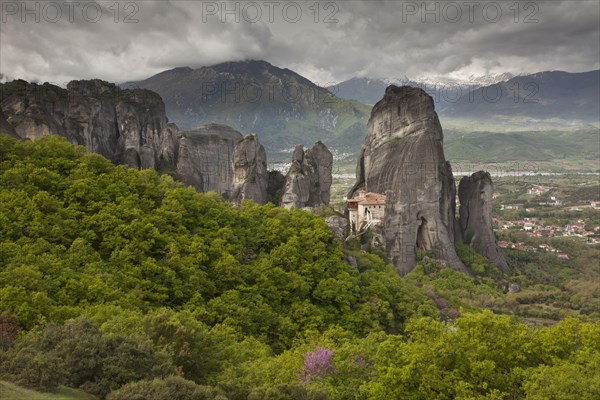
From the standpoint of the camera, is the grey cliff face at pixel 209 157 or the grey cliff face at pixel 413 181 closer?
the grey cliff face at pixel 209 157

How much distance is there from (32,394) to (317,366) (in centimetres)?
1113

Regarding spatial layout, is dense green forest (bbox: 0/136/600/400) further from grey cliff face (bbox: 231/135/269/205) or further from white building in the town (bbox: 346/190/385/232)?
grey cliff face (bbox: 231/135/269/205)

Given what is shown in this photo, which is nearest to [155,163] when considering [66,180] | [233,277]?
[66,180]

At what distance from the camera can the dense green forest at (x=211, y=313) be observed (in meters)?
17.3

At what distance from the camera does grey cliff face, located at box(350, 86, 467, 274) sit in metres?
82.6

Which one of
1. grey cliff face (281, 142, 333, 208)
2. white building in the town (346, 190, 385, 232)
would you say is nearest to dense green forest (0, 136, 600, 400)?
white building in the town (346, 190, 385, 232)

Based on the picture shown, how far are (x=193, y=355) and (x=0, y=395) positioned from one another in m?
7.73

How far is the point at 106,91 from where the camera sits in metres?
86.9

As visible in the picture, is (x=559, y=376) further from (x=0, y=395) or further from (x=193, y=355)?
(x=0, y=395)

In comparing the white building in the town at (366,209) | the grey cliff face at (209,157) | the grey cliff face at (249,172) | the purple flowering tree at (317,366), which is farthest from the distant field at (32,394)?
the grey cliff face at (249,172)

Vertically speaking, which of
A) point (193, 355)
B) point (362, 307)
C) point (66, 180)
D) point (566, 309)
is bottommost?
point (566, 309)

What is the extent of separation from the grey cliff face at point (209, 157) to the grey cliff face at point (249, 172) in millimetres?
3139

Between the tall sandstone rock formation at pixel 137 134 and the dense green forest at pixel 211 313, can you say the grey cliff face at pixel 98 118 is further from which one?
the dense green forest at pixel 211 313

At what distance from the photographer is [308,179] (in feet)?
271
